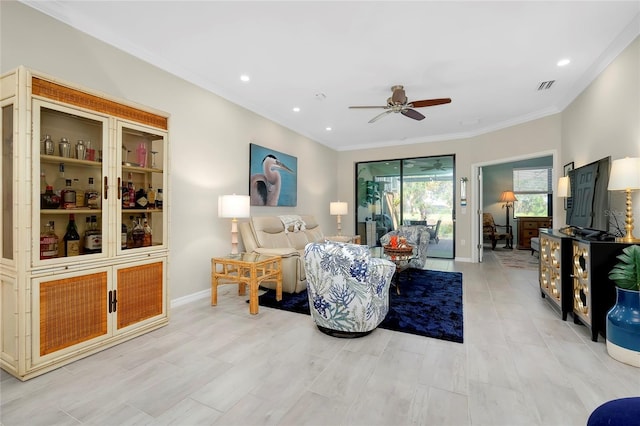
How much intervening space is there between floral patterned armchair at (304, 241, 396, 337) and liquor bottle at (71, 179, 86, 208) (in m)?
1.86

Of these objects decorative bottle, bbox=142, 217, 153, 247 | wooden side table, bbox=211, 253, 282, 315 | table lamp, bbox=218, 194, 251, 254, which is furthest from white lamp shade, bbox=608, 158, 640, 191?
decorative bottle, bbox=142, 217, 153, 247

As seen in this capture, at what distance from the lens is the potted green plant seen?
2107mm

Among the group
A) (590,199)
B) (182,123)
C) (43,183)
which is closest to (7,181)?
(43,183)

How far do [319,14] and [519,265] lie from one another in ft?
19.7

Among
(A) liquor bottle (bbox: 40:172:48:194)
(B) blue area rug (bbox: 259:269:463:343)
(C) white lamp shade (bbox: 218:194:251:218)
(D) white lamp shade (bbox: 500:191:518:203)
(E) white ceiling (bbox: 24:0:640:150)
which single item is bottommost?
(B) blue area rug (bbox: 259:269:463:343)

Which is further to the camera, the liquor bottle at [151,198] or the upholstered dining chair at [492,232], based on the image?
the upholstered dining chair at [492,232]

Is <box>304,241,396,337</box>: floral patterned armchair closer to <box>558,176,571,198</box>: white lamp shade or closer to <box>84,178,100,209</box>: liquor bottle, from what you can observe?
<box>84,178,100,209</box>: liquor bottle

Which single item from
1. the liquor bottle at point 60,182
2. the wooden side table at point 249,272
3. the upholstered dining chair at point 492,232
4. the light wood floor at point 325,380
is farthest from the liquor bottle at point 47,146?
the upholstered dining chair at point 492,232

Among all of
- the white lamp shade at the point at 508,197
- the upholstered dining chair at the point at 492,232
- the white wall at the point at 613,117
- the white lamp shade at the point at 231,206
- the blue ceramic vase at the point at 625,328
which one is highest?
the white wall at the point at 613,117

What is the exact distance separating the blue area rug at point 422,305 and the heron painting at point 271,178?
1658mm

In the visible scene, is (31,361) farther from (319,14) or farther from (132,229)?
(319,14)

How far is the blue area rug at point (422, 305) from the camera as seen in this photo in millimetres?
2787

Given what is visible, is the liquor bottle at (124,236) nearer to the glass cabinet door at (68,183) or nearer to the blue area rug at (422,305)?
the glass cabinet door at (68,183)

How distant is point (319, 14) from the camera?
2488 mm
